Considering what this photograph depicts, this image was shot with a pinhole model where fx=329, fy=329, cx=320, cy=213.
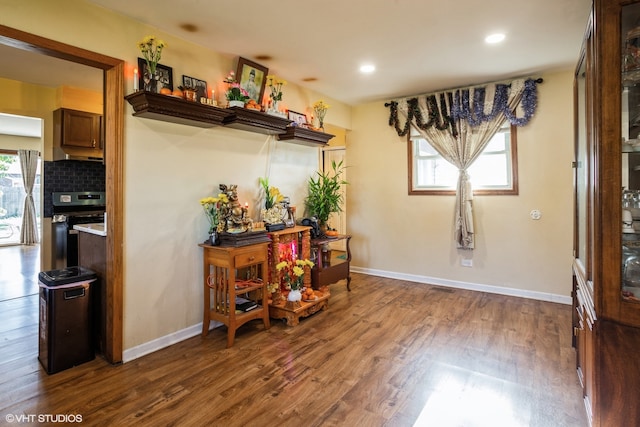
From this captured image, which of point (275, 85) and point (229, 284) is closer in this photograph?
point (229, 284)

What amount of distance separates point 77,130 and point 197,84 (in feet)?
8.31

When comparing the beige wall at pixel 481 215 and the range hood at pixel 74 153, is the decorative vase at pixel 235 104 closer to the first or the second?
the beige wall at pixel 481 215

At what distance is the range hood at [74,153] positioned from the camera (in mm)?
4426

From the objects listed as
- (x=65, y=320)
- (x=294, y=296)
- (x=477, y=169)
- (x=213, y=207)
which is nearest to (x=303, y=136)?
(x=213, y=207)

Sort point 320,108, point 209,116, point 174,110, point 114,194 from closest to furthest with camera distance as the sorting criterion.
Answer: point 114,194 < point 174,110 < point 209,116 < point 320,108

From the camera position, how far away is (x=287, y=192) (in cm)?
414

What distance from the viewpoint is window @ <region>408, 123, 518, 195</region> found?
164 inches


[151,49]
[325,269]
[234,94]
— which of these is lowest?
[325,269]

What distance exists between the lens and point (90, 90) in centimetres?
446

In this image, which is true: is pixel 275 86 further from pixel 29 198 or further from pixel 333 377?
pixel 29 198

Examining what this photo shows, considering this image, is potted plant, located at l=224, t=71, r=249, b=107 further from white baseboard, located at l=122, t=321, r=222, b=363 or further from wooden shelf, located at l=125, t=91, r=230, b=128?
white baseboard, located at l=122, t=321, r=222, b=363

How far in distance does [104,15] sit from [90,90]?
254 cm

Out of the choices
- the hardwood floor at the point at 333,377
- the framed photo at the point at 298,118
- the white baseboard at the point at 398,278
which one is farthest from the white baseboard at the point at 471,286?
the framed photo at the point at 298,118

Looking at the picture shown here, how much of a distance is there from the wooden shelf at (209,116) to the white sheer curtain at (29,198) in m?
7.44
